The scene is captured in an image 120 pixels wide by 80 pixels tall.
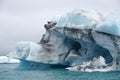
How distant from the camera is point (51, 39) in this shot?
3381 cm

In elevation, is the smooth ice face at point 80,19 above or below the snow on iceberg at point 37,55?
above

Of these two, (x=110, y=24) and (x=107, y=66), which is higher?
(x=110, y=24)

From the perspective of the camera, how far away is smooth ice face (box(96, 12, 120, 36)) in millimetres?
28391

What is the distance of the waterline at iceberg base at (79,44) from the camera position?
29078 millimetres

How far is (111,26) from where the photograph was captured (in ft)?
93.1

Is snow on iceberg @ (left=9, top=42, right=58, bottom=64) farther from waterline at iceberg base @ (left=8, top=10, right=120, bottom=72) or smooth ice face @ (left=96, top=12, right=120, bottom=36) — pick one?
smooth ice face @ (left=96, top=12, right=120, bottom=36)

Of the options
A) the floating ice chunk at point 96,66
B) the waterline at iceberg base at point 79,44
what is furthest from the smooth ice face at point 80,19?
the floating ice chunk at point 96,66

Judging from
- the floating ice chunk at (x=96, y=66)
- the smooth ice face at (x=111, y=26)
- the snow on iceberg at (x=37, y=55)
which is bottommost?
the floating ice chunk at (x=96, y=66)

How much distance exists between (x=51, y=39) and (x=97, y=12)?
525 centimetres

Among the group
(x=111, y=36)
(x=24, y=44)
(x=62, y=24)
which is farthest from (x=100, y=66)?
(x=24, y=44)

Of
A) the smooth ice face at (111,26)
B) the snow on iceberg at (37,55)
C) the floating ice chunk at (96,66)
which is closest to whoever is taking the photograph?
the smooth ice face at (111,26)

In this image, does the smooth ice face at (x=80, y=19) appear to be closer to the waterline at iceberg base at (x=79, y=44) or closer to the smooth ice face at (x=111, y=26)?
the waterline at iceberg base at (x=79, y=44)

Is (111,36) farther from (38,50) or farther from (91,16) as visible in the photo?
(38,50)

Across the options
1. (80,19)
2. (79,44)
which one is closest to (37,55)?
(79,44)
